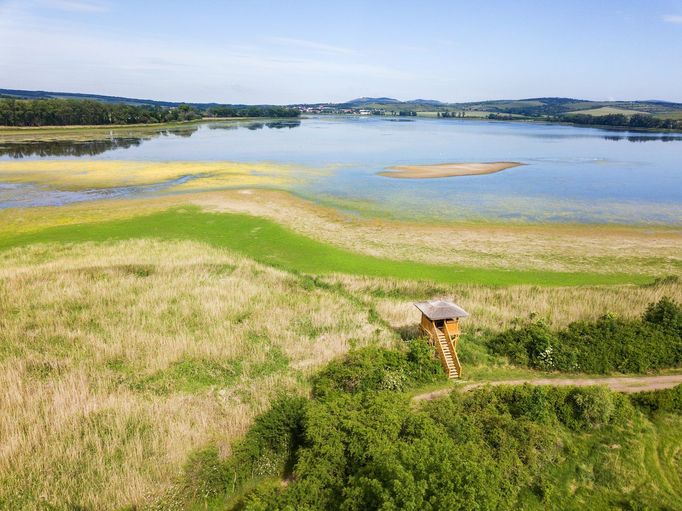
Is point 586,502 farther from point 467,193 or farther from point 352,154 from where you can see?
point 352,154

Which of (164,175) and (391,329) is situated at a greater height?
(164,175)

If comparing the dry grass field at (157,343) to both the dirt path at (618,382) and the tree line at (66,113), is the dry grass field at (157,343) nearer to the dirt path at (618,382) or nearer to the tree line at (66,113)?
the dirt path at (618,382)

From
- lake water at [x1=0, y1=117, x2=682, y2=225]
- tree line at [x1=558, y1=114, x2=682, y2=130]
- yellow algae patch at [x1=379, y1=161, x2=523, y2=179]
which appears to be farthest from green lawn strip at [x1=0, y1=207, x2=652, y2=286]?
tree line at [x1=558, y1=114, x2=682, y2=130]

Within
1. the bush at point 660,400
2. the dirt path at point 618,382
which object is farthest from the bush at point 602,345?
the bush at point 660,400

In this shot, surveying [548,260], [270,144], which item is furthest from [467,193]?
[270,144]

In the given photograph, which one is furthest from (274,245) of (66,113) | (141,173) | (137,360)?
(66,113)

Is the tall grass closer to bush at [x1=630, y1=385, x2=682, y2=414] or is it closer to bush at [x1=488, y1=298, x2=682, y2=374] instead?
bush at [x1=488, y1=298, x2=682, y2=374]
